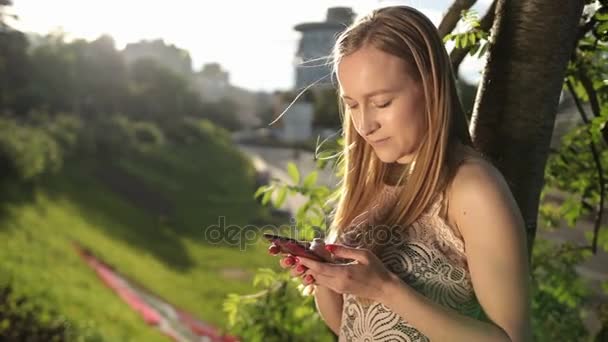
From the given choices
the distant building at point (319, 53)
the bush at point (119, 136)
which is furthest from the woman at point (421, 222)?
the bush at point (119, 136)

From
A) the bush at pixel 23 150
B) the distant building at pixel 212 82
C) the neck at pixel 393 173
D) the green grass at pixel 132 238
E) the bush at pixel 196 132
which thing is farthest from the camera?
the bush at pixel 196 132

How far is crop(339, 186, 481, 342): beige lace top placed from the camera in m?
0.71

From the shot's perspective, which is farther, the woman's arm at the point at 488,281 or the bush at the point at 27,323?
the bush at the point at 27,323

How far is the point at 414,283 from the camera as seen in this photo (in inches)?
28.3

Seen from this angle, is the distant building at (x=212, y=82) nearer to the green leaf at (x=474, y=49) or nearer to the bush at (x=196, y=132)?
the bush at (x=196, y=132)

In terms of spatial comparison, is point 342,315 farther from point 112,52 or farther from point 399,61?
point 112,52

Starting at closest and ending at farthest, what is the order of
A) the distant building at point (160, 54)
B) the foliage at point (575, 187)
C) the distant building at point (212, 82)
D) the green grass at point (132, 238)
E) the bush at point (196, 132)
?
the foliage at point (575, 187) < the green grass at point (132, 238) < the distant building at point (160, 54) < the distant building at point (212, 82) < the bush at point (196, 132)

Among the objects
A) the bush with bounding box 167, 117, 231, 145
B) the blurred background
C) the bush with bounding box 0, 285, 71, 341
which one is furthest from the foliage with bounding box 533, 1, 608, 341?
the bush with bounding box 167, 117, 231, 145

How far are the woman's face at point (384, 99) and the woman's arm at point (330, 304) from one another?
9.1 inches

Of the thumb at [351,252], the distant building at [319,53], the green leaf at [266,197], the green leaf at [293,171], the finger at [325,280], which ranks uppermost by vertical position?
the distant building at [319,53]

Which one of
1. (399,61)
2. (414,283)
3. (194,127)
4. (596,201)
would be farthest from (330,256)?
(194,127)

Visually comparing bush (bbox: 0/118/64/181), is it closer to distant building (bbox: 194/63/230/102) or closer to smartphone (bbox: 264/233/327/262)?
distant building (bbox: 194/63/230/102)

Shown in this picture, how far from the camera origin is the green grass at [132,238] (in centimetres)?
395

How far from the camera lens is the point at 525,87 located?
882 millimetres
